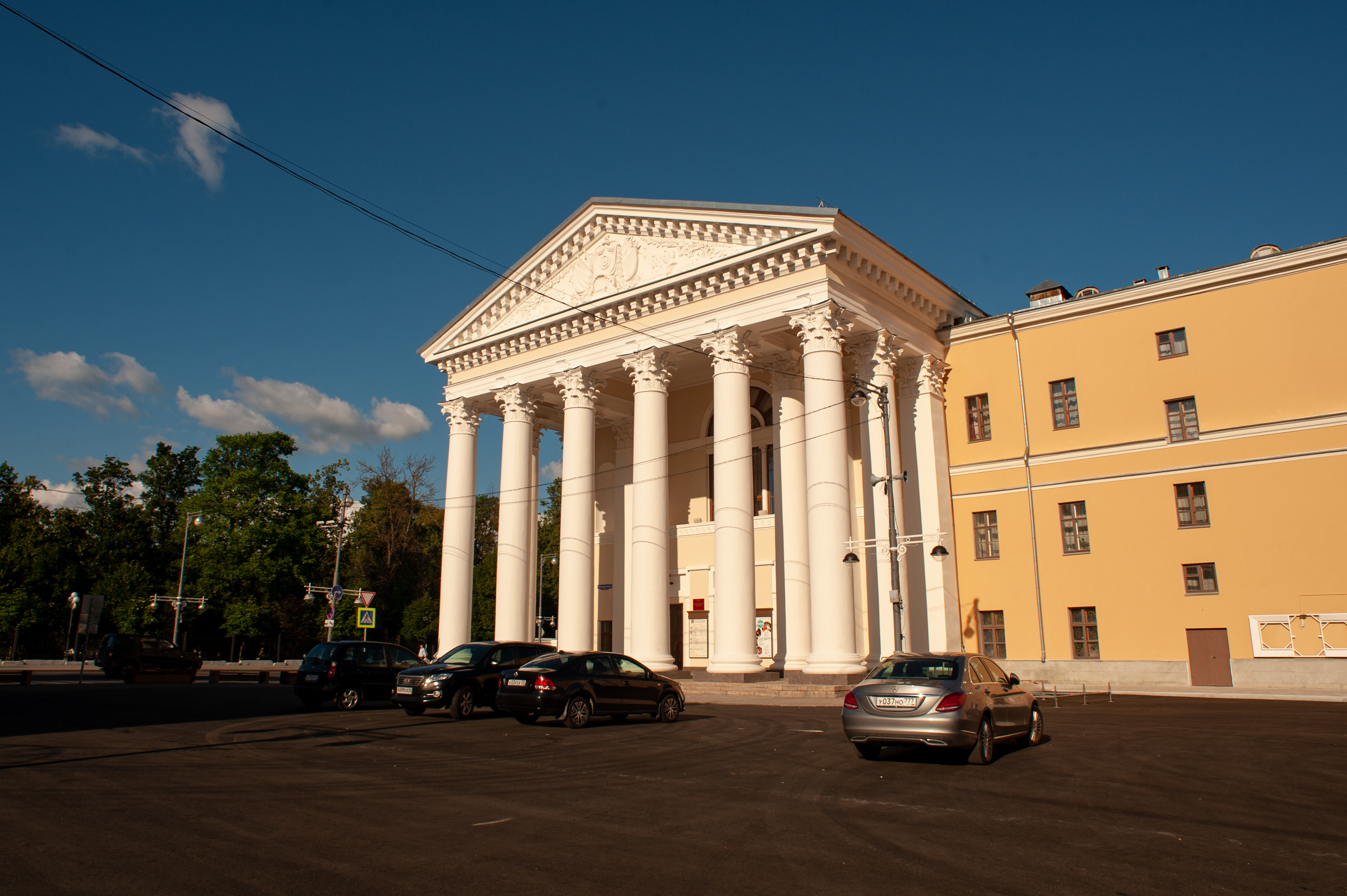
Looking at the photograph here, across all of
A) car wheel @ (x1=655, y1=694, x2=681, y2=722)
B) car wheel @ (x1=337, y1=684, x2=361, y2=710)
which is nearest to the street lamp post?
car wheel @ (x1=337, y1=684, x2=361, y2=710)

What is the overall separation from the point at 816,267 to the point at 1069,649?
1332 centimetres

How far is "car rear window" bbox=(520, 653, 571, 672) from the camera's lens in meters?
15.5

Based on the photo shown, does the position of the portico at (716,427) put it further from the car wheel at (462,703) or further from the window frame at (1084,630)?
the car wheel at (462,703)

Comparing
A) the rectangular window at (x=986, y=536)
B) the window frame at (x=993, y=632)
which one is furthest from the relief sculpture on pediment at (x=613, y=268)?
the window frame at (x=993, y=632)

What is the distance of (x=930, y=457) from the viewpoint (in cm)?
2708

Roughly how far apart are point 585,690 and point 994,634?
15.9 m

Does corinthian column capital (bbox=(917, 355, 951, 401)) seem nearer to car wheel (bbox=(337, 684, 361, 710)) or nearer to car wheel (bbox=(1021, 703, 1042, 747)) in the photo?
car wheel (bbox=(1021, 703, 1042, 747))

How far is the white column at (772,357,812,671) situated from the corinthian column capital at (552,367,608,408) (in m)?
6.21

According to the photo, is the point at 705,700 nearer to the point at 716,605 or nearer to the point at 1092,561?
the point at 716,605

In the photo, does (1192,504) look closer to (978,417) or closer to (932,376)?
(978,417)

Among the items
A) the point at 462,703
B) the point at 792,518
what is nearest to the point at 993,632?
the point at 792,518

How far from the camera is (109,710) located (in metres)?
17.8

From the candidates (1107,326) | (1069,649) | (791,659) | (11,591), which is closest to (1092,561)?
(1069,649)

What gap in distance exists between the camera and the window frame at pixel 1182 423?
24312mm
